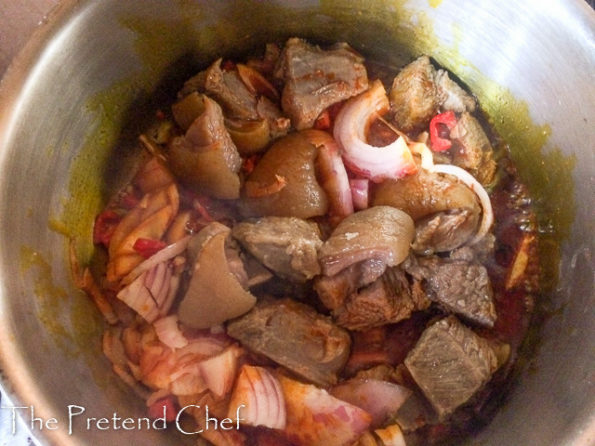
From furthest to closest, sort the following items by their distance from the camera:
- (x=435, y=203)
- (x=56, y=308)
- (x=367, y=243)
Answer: (x=435, y=203)
(x=367, y=243)
(x=56, y=308)

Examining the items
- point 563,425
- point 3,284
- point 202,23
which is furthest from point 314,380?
point 202,23

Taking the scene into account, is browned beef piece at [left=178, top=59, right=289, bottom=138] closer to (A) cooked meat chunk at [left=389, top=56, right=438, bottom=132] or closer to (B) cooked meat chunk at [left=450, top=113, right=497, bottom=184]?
(A) cooked meat chunk at [left=389, top=56, right=438, bottom=132]

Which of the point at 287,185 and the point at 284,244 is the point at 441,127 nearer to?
the point at 287,185

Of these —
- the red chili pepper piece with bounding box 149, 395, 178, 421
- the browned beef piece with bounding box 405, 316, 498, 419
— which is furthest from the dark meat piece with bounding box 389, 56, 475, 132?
the red chili pepper piece with bounding box 149, 395, 178, 421

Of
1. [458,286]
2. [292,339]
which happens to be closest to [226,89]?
[292,339]

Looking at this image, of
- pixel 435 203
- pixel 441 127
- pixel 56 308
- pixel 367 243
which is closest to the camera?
pixel 56 308

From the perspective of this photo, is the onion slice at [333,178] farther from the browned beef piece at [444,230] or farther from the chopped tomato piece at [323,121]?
the browned beef piece at [444,230]

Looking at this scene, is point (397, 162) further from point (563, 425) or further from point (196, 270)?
point (563, 425)
